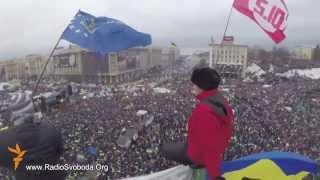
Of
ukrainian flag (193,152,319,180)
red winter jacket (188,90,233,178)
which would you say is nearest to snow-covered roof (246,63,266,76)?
ukrainian flag (193,152,319,180)

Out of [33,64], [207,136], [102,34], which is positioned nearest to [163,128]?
[102,34]

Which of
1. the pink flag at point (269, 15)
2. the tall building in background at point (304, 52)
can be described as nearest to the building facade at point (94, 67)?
the tall building in background at point (304, 52)

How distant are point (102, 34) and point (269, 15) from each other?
6.99ft

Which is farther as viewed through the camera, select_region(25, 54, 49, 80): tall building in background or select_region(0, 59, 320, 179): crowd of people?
select_region(25, 54, 49, 80): tall building in background

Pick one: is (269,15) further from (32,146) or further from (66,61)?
(66,61)

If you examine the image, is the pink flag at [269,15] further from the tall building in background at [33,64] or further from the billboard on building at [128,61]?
the tall building in background at [33,64]

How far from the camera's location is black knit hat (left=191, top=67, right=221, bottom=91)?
234 centimetres

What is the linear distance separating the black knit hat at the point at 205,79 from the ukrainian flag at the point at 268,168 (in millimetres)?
568

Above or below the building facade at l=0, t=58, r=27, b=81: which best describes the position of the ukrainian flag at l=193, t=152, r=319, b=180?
above

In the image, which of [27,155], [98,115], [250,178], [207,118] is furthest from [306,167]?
[98,115]

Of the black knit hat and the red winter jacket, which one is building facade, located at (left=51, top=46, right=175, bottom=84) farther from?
the red winter jacket

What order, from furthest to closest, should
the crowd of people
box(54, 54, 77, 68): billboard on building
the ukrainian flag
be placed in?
box(54, 54, 77, 68): billboard on building < the crowd of people < the ukrainian flag

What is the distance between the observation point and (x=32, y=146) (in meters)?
2.32

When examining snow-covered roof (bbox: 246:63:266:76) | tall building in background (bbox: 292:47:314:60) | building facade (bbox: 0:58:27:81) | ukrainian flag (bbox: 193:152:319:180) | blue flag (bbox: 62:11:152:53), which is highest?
tall building in background (bbox: 292:47:314:60)
